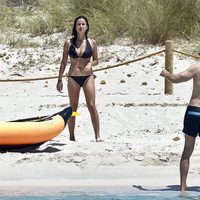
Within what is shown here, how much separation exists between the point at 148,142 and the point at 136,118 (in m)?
1.87

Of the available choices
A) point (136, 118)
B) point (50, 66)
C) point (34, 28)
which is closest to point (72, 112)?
point (136, 118)

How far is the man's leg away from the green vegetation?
9.67 m

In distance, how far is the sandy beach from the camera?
24.0 ft

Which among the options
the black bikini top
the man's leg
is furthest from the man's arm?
the black bikini top

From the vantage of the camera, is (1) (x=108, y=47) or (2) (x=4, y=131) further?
(1) (x=108, y=47)

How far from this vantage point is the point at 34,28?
19047 millimetres

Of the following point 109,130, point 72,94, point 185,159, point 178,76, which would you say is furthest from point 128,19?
point 178,76

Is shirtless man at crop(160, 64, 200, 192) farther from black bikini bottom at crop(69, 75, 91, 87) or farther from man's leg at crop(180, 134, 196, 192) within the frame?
black bikini bottom at crop(69, 75, 91, 87)

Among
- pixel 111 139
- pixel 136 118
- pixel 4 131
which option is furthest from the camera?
pixel 136 118

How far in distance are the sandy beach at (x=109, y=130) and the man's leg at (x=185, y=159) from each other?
26 cm

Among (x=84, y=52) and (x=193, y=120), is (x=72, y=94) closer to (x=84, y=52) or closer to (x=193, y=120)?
(x=84, y=52)

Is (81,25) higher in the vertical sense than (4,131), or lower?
higher

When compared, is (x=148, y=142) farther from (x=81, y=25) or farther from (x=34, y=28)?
(x=34, y=28)

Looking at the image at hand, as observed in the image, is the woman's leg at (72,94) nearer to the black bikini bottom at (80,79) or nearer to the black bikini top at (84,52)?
the black bikini bottom at (80,79)
